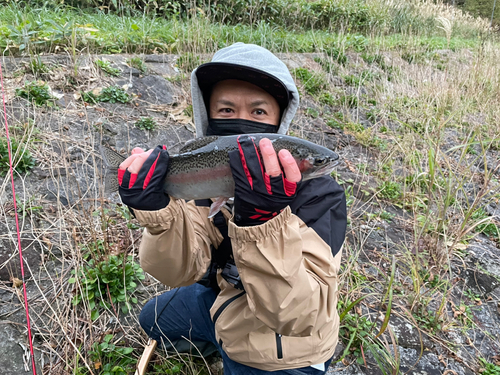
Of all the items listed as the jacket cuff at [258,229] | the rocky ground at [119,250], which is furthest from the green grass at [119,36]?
the jacket cuff at [258,229]

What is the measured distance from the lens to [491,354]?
114 inches


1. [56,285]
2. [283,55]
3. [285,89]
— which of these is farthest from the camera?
[283,55]

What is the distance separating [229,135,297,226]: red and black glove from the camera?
4.95 ft

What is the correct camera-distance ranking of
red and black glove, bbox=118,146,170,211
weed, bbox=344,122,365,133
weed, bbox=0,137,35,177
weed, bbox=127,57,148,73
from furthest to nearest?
1. weed, bbox=344,122,365,133
2. weed, bbox=127,57,148,73
3. weed, bbox=0,137,35,177
4. red and black glove, bbox=118,146,170,211

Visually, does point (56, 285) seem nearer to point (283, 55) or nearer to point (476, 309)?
point (476, 309)

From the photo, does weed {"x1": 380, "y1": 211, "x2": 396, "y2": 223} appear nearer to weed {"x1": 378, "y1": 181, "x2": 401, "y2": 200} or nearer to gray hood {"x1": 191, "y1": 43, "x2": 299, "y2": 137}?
weed {"x1": 378, "y1": 181, "x2": 401, "y2": 200}

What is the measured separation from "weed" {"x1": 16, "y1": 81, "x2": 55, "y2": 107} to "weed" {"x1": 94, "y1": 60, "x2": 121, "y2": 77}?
0.99 meters

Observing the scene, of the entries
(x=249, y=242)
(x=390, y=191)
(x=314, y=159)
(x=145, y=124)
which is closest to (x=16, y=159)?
(x=145, y=124)

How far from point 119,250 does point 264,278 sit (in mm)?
1834

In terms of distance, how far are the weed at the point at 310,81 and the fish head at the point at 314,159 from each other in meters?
5.41

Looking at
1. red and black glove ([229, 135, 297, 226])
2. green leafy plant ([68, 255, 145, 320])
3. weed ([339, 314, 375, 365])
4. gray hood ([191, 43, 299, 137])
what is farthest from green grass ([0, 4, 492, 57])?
weed ([339, 314, 375, 365])

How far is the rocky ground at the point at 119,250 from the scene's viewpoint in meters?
2.52

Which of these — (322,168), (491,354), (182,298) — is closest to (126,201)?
(322,168)

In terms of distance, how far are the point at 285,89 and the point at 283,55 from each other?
18.6 ft
